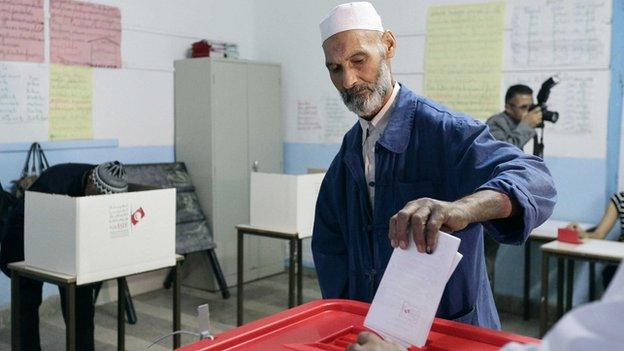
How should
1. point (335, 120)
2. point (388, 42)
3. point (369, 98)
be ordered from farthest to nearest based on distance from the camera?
point (335, 120) < point (388, 42) < point (369, 98)

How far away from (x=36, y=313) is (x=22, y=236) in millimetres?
390

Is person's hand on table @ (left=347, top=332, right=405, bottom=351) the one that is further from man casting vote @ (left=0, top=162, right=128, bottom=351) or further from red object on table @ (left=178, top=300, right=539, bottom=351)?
man casting vote @ (left=0, top=162, right=128, bottom=351)

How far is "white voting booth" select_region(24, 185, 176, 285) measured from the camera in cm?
271

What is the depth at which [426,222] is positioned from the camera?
1.02m

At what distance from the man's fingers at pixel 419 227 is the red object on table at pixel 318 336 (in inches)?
6.6

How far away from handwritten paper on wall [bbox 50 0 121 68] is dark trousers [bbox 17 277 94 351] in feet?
5.66

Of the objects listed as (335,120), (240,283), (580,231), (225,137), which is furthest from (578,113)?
(225,137)

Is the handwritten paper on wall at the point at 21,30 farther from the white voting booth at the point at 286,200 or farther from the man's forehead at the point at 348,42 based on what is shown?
the man's forehead at the point at 348,42

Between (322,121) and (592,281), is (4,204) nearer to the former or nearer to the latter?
(322,121)

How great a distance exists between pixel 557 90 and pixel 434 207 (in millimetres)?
3617

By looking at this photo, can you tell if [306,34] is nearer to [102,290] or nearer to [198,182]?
[198,182]

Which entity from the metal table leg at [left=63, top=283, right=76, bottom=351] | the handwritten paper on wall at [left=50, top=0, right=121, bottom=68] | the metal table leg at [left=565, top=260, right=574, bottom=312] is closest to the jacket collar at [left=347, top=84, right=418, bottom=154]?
the metal table leg at [left=63, top=283, right=76, bottom=351]

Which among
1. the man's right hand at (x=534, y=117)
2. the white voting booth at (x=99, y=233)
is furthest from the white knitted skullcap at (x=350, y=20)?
the man's right hand at (x=534, y=117)

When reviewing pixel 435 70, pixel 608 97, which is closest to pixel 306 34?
pixel 435 70
